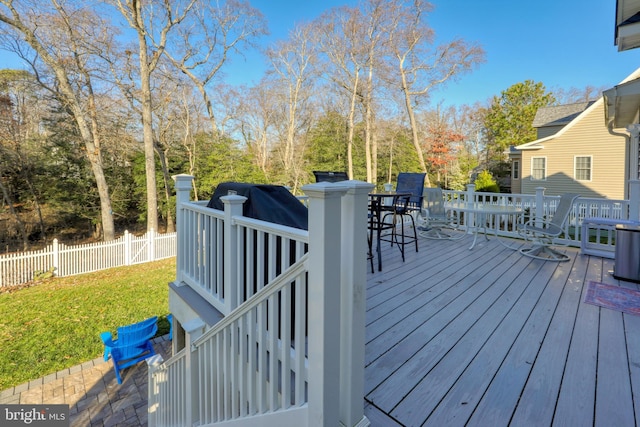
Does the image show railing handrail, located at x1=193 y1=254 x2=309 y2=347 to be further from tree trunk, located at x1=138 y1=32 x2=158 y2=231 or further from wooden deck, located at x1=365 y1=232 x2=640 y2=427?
tree trunk, located at x1=138 y1=32 x2=158 y2=231

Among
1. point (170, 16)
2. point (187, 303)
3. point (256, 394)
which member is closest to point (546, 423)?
point (256, 394)

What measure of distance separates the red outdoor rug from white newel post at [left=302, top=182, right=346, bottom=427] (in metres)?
2.74

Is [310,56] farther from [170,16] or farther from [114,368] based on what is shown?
[114,368]

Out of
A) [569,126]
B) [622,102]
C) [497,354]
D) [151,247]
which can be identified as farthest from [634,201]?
[151,247]

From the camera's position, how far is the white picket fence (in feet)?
25.1

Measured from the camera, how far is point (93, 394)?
4254mm

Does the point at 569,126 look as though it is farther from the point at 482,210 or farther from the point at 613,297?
the point at 613,297

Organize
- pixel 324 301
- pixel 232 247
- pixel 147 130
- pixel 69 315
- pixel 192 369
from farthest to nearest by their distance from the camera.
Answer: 1. pixel 147 130
2. pixel 69 315
3. pixel 232 247
4. pixel 192 369
5. pixel 324 301

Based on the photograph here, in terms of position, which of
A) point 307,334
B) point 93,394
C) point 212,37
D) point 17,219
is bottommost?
point 93,394

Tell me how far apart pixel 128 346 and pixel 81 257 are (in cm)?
550

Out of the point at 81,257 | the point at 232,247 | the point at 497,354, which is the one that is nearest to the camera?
the point at 497,354

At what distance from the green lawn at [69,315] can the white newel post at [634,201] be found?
7936mm

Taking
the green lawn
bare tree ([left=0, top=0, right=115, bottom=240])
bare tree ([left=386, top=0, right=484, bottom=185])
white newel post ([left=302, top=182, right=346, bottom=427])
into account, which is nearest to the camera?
white newel post ([left=302, top=182, right=346, bottom=427])

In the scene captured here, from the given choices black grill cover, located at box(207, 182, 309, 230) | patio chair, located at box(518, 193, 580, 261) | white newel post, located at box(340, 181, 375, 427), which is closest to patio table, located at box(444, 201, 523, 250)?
patio chair, located at box(518, 193, 580, 261)
